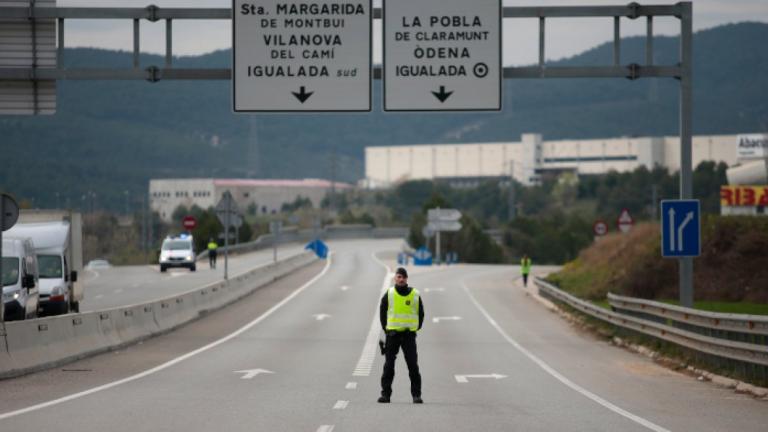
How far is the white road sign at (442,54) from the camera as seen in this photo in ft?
74.4

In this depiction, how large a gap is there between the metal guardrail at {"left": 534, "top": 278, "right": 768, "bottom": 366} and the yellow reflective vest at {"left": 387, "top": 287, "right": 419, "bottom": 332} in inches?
216

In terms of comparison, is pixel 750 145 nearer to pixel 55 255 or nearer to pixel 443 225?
pixel 443 225

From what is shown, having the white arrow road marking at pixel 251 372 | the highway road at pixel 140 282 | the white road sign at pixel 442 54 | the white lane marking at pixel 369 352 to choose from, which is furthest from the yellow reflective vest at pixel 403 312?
the highway road at pixel 140 282

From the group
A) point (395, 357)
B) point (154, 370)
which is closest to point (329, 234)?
point (154, 370)

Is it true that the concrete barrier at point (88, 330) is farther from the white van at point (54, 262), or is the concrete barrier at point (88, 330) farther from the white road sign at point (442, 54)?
the white road sign at point (442, 54)

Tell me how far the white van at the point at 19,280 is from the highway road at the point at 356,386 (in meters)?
2.81

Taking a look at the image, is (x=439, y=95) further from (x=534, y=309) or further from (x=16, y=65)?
(x=534, y=309)

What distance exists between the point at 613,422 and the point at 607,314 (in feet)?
61.6

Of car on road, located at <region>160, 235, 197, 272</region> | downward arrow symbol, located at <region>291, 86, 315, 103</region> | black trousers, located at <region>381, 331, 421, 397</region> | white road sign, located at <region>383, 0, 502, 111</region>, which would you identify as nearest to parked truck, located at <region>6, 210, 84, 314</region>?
downward arrow symbol, located at <region>291, 86, 315, 103</region>

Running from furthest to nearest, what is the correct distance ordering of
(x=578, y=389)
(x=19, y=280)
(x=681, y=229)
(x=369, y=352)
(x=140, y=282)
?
(x=140, y=282)
(x=19, y=280)
(x=369, y=352)
(x=681, y=229)
(x=578, y=389)

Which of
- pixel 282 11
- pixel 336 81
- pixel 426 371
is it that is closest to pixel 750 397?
pixel 426 371

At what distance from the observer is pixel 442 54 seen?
2273cm

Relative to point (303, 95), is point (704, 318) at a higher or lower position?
lower

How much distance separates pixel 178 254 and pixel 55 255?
39.6m
